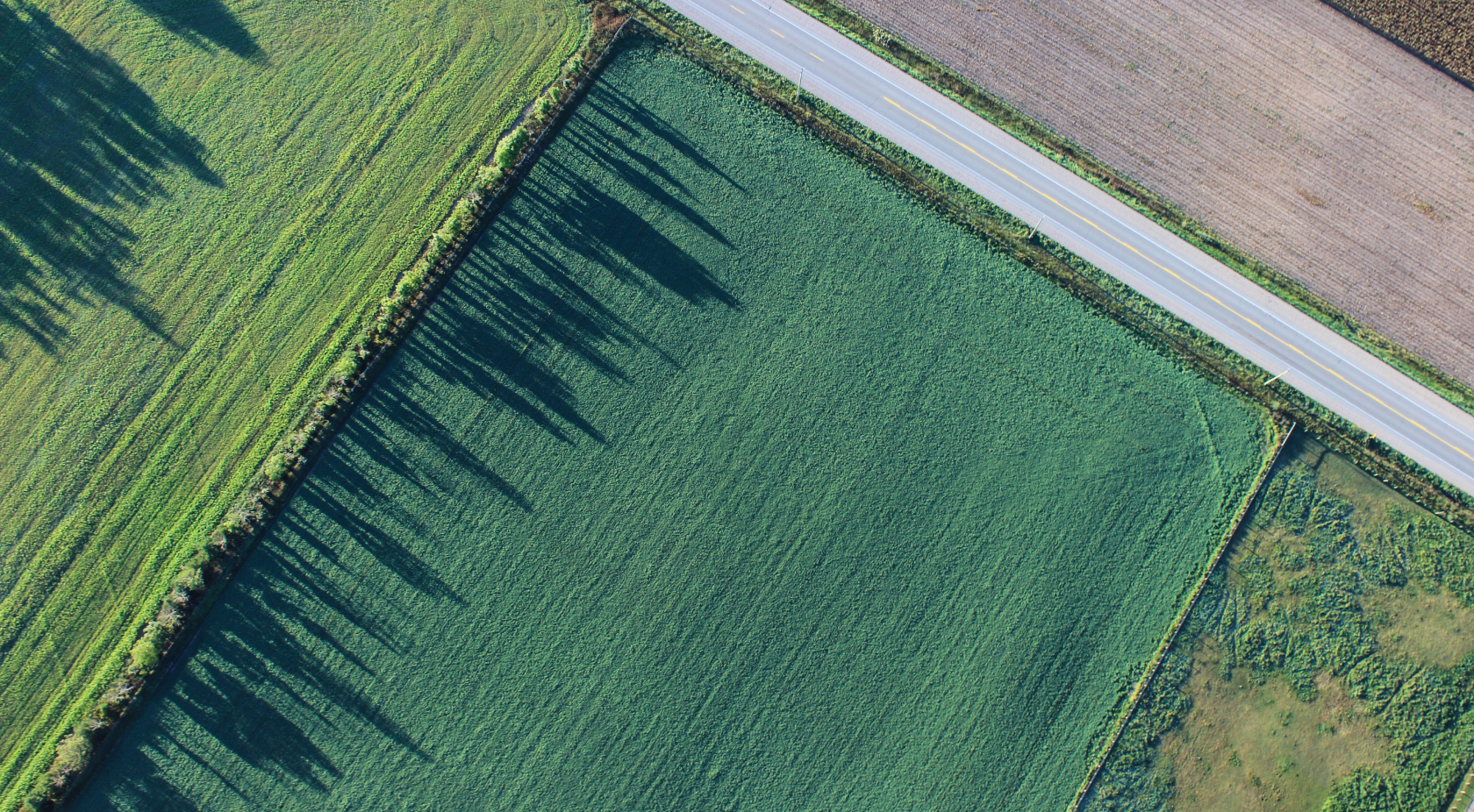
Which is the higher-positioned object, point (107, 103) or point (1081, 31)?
point (1081, 31)

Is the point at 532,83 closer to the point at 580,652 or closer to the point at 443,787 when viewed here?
the point at 580,652

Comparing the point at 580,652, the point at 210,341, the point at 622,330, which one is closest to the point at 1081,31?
the point at 622,330

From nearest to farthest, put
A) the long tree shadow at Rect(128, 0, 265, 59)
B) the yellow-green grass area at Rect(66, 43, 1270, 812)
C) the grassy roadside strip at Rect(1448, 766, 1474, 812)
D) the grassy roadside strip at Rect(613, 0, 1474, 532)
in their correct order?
the yellow-green grass area at Rect(66, 43, 1270, 812)
the grassy roadside strip at Rect(1448, 766, 1474, 812)
the grassy roadside strip at Rect(613, 0, 1474, 532)
the long tree shadow at Rect(128, 0, 265, 59)

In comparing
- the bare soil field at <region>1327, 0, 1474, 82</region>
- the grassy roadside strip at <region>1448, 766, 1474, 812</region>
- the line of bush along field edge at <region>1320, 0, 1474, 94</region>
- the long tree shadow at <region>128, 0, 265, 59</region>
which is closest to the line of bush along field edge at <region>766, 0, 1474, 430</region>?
the line of bush along field edge at <region>1320, 0, 1474, 94</region>

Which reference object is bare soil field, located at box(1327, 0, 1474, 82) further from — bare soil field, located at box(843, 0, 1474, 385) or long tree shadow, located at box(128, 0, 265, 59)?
long tree shadow, located at box(128, 0, 265, 59)

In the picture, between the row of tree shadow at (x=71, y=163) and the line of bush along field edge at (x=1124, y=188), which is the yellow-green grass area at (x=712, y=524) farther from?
the row of tree shadow at (x=71, y=163)

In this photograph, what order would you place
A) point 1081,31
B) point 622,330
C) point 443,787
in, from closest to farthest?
point 443,787, point 622,330, point 1081,31
